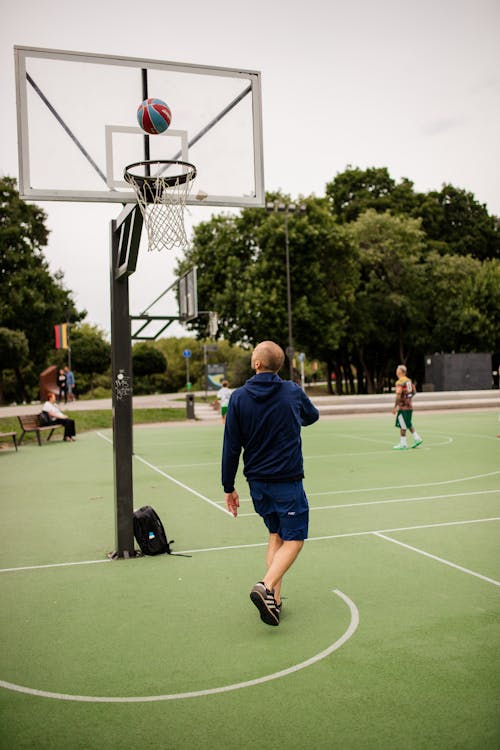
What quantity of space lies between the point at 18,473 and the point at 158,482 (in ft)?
11.7

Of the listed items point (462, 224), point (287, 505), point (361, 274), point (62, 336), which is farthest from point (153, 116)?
point (462, 224)

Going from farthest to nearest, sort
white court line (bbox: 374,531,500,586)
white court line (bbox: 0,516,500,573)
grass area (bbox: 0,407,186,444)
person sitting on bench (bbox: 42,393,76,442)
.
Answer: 1. grass area (bbox: 0,407,186,444)
2. person sitting on bench (bbox: 42,393,76,442)
3. white court line (bbox: 0,516,500,573)
4. white court line (bbox: 374,531,500,586)

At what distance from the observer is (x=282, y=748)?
3.10m

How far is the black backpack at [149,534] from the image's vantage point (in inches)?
268

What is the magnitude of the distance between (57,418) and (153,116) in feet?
50.4

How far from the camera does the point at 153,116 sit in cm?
727

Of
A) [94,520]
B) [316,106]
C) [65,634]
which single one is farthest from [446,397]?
[65,634]

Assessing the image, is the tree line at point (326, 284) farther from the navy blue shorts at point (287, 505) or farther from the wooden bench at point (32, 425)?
the navy blue shorts at point (287, 505)

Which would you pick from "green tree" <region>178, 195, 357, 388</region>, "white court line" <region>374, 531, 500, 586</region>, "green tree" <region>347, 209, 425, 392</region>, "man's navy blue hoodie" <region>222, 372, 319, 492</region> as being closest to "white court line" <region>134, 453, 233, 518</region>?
"white court line" <region>374, 531, 500, 586</region>

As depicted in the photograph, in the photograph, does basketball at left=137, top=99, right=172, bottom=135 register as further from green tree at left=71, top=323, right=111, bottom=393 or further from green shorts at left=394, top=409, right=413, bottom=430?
green tree at left=71, top=323, right=111, bottom=393

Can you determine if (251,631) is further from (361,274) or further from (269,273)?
(361,274)

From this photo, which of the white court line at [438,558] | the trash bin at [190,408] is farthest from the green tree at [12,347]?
the white court line at [438,558]

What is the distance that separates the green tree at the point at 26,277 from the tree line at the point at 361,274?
30.1 ft

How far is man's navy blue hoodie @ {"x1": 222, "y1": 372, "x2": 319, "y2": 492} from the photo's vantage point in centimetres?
459
